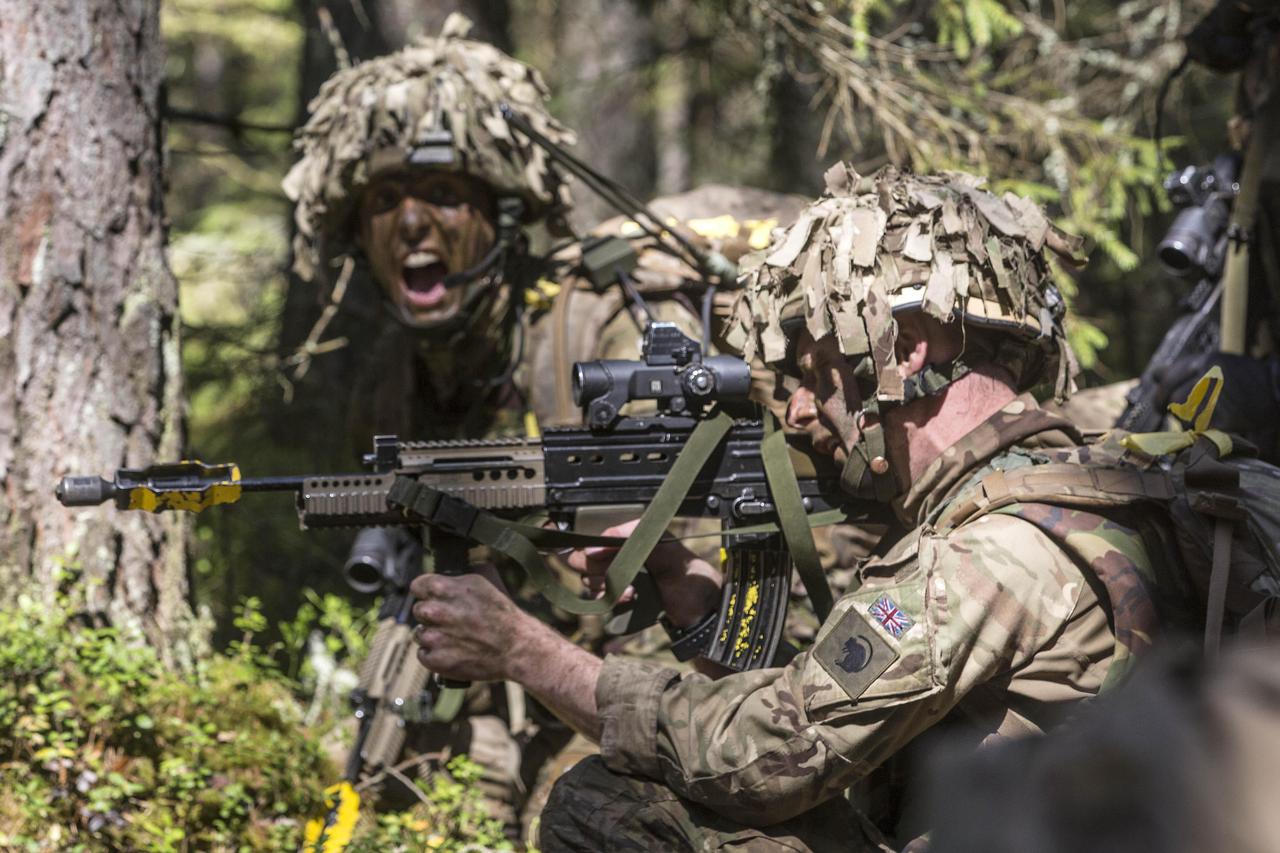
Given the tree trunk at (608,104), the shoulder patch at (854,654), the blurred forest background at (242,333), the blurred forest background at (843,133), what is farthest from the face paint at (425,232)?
the tree trunk at (608,104)

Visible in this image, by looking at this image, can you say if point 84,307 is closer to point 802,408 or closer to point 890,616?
point 802,408

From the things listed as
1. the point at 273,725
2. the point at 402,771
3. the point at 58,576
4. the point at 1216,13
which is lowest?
the point at 402,771

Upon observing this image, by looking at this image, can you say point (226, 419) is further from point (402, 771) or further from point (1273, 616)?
point (1273, 616)

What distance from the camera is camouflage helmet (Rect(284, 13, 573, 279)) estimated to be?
16.4ft

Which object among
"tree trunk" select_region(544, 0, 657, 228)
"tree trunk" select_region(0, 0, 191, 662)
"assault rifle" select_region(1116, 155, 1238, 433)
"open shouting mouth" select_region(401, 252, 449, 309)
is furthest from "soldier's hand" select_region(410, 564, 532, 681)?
"tree trunk" select_region(544, 0, 657, 228)

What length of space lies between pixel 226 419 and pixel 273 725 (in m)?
3.11

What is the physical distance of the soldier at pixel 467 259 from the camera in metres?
5.00

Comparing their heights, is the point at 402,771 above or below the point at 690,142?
below

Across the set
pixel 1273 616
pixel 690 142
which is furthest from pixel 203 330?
pixel 690 142

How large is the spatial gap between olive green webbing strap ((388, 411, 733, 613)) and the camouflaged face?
1.21 ft

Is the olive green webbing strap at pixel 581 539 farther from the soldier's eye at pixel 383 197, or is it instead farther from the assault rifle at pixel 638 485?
the soldier's eye at pixel 383 197

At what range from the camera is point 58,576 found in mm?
4102

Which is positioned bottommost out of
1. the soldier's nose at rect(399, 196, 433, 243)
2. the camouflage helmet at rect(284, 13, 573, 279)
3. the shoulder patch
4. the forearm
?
the forearm

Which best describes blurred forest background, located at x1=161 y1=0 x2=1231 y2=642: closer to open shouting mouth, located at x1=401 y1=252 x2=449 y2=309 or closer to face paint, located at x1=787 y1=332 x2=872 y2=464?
open shouting mouth, located at x1=401 y1=252 x2=449 y2=309
